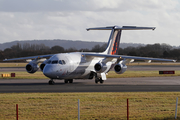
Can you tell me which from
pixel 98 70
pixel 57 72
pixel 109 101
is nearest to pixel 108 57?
pixel 98 70

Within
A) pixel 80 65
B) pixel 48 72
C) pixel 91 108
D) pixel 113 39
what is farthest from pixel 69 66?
pixel 91 108

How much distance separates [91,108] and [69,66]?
→ 52.2 feet

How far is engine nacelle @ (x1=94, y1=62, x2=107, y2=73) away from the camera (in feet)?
113

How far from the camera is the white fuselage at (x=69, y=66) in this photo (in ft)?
101

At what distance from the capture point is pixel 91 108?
16688mm

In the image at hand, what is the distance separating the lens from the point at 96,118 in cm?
1400

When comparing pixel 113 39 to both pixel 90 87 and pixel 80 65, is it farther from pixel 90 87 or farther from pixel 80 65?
pixel 90 87

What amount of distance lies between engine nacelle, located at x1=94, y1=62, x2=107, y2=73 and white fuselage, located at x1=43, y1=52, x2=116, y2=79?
89 centimetres

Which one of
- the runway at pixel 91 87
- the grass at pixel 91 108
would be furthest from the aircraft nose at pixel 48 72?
the grass at pixel 91 108

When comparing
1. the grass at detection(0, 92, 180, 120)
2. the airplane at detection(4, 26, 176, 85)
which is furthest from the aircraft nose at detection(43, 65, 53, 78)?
the grass at detection(0, 92, 180, 120)

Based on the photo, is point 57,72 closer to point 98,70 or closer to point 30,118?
point 98,70

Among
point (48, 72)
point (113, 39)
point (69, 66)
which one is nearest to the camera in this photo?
point (48, 72)

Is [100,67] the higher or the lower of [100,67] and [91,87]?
the higher

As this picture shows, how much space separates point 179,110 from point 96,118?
188 inches
